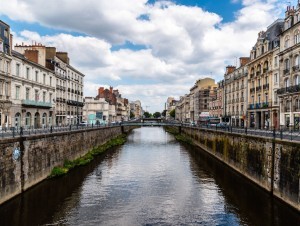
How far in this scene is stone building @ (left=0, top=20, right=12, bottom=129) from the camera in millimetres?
37312

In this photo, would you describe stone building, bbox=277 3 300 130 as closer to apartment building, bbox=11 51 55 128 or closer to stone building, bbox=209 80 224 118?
stone building, bbox=209 80 224 118

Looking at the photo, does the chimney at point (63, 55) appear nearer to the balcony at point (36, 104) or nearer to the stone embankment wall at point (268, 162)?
the balcony at point (36, 104)

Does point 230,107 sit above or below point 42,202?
above

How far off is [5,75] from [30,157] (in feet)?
65.4

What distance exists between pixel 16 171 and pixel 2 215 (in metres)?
3.97

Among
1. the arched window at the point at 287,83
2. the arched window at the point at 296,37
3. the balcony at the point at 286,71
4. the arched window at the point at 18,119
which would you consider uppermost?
the arched window at the point at 296,37

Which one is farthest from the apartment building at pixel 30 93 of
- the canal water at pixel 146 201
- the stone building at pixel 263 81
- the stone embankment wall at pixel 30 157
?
the stone building at pixel 263 81

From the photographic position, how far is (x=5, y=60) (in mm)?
38219

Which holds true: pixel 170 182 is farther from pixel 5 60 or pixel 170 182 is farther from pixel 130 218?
pixel 5 60

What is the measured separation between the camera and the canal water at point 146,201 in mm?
16844

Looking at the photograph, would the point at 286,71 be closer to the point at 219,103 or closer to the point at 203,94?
the point at 219,103

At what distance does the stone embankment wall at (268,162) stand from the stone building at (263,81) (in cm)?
1805

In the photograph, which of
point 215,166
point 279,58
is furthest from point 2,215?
point 279,58

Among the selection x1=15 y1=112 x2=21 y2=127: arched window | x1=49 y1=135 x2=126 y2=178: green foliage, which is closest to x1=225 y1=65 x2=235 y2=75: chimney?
x1=49 y1=135 x2=126 y2=178: green foliage
